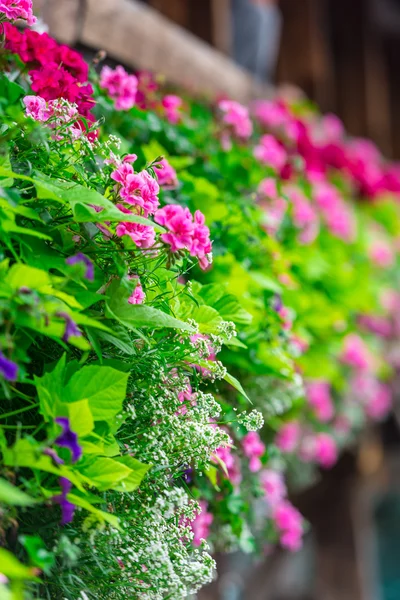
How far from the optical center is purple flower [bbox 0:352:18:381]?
2.90ft

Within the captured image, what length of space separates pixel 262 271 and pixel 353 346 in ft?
3.06

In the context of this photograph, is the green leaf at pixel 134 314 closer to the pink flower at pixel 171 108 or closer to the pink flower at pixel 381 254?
the pink flower at pixel 171 108

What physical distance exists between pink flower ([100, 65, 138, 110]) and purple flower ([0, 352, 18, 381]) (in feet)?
2.87

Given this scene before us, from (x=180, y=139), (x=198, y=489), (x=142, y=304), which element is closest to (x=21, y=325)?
(x=142, y=304)

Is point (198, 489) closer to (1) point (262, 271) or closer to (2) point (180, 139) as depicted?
(1) point (262, 271)

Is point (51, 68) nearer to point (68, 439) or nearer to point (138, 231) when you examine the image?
point (138, 231)

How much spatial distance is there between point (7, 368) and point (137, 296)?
0.25 meters

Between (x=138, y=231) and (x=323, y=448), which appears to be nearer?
(x=138, y=231)

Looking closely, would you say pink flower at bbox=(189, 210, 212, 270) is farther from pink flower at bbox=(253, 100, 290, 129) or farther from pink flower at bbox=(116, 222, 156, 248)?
pink flower at bbox=(253, 100, 290, 129)

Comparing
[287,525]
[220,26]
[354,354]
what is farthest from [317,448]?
[220,26]

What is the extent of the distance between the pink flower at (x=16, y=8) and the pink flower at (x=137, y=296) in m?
0.46

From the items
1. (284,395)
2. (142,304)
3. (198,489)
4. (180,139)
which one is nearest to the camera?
(142,304)

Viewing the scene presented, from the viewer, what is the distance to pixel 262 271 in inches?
70.3

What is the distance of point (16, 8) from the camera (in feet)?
4.02
